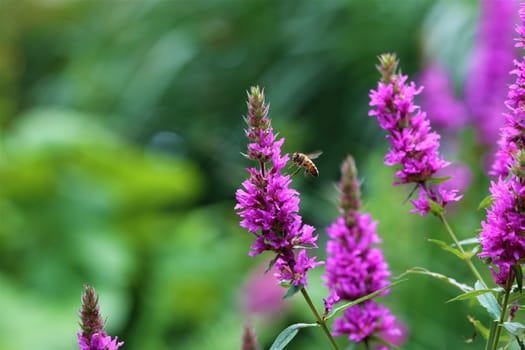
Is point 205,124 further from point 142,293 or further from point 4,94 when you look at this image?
point 4,94

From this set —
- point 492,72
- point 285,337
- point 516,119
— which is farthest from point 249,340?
point 492,72

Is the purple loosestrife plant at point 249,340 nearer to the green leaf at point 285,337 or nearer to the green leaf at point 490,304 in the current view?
the green leaf at point 285,337

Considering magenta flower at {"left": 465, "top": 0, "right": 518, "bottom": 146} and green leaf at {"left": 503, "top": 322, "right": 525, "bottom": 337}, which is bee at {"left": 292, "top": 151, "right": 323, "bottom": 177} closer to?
green leaf at {"left": 503, "top": 322, "right": 525, "bottom": 337}

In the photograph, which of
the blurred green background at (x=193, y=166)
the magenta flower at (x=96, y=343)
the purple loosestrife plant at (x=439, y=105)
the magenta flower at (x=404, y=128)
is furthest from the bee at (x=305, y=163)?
the purple loosestrife plant at (x=439, y=105)

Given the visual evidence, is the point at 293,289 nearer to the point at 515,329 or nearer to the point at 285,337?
the point at 285,337

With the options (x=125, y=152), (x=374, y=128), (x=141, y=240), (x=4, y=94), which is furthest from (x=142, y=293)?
(x=4, y=94)

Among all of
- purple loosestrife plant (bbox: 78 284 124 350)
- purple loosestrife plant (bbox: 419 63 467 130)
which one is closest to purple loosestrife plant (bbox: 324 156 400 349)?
purple loosestrife plant (bbox: 78 284 124 350)
